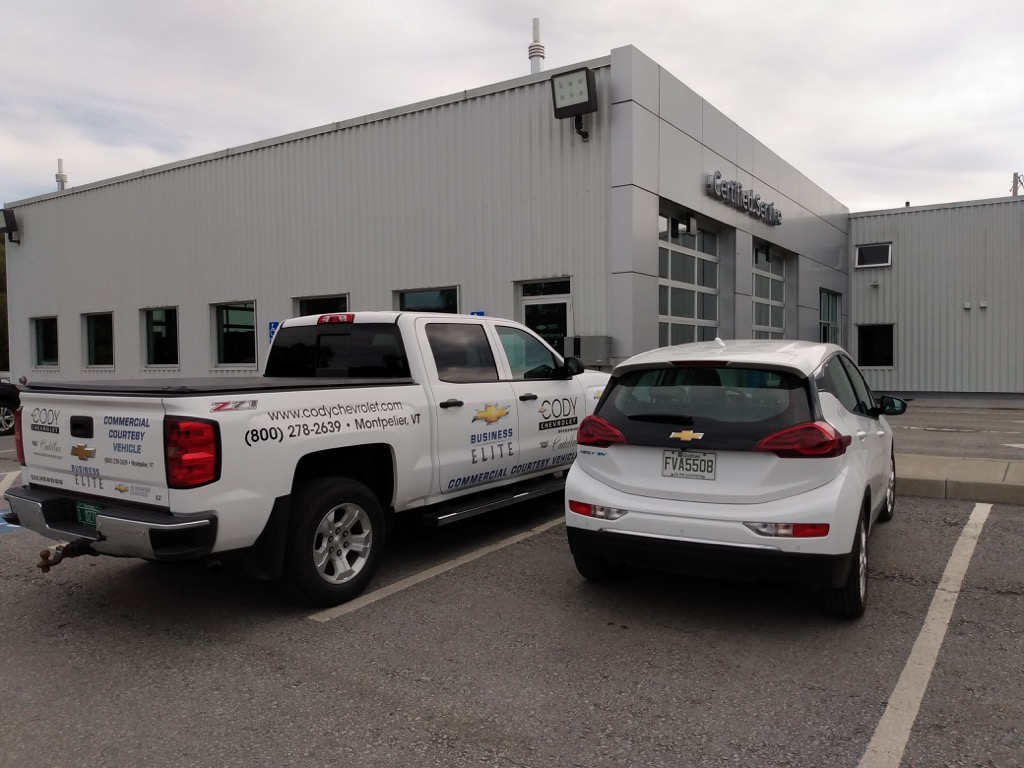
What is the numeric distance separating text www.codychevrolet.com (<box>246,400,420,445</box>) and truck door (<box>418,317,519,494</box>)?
0.39m

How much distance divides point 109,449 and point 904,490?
727 centimetres

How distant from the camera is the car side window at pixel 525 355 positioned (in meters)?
6.37

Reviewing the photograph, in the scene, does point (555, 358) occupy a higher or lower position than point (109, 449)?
higher

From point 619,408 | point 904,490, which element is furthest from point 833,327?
point 619,408

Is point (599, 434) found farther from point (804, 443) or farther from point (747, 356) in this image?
point (804, 443)

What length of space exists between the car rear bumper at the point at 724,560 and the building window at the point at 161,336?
1662cm

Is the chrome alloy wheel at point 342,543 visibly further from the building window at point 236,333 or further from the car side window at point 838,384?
the building window at point 236,333

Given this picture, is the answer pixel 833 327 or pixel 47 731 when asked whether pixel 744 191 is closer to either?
pixel 833 327

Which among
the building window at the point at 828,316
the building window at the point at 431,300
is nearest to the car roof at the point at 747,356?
the building window at the point at 431,300

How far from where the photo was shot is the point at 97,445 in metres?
4.23

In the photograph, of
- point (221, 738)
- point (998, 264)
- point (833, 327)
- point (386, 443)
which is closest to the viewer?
point (221, 738)

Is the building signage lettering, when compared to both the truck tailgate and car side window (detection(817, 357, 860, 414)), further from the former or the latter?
the truck tailgate

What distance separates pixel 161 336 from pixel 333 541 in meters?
16.3

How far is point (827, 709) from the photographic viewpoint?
3.28m
